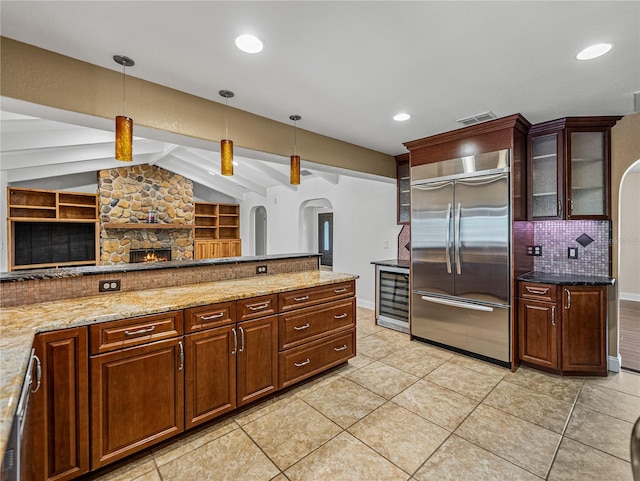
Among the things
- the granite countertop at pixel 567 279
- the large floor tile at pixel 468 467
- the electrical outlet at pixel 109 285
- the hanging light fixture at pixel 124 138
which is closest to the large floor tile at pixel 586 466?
the large floor tile at pixel 468 467

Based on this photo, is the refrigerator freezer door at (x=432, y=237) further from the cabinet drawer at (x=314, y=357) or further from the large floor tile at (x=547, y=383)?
the cabinet drawer at (x=314, y=357)

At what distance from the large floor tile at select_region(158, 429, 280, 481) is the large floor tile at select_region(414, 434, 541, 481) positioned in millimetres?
917

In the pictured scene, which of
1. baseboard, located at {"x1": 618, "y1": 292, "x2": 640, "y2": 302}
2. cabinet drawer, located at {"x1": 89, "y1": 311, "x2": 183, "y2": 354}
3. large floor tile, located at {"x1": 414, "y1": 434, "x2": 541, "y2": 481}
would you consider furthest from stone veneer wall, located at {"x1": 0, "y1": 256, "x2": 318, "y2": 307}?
baseboard, located at {"x1": 618, "y1": 292, "x2": 640, "y2": 302}

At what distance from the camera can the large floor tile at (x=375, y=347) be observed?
11.7 feet

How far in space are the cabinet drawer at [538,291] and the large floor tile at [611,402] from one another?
81 centimetres

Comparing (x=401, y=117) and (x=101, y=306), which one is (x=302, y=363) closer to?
(x=101, y=306)

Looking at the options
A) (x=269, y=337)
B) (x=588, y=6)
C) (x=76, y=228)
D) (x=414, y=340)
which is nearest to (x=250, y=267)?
(x=269, y=337)

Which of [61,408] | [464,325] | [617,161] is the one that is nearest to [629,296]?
[617,161]

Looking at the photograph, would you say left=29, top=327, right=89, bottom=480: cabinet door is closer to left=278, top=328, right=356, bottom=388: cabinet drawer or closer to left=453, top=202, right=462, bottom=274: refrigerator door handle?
left=278, top=328, right=356, bottom=388: cabinet drawer

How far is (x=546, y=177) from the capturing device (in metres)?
3.25

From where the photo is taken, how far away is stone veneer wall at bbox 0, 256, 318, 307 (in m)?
1.93

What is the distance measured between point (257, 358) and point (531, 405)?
2216 millimetres

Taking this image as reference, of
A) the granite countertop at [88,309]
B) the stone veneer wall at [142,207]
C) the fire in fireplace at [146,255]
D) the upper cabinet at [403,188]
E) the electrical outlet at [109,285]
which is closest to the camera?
the granite countertop at [88,309]

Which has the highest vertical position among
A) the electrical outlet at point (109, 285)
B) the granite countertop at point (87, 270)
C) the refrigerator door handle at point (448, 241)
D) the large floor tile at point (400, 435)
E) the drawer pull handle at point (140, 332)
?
the refrigerator door handle at point (448, 241)
